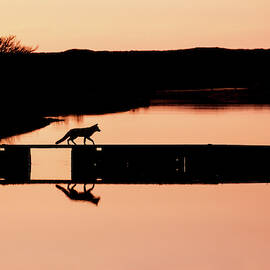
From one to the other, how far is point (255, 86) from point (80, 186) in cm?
15414

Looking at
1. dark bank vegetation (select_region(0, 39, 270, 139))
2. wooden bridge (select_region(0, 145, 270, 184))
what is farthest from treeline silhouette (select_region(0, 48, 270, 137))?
wooden bridge (select_region(0, 145, 270, 184))

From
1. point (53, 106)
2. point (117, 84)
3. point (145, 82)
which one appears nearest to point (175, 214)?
point (53, 106)

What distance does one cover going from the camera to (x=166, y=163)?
94.3ft

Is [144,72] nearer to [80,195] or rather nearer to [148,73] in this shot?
[148,73]

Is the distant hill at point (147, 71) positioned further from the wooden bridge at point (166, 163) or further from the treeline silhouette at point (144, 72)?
the wooden bridge at point (166, 163)

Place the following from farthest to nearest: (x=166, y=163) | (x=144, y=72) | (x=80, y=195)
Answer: (x=144, y=72) < (x=166, y=163) < (x=80, y=195)

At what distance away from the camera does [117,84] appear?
161000mm

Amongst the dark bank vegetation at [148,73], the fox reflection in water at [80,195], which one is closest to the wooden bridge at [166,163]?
the fox reflection in water at [80,195]

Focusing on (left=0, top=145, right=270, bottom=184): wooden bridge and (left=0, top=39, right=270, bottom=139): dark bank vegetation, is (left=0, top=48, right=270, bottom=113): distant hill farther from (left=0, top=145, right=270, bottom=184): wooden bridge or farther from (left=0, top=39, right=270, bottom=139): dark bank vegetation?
(left=0, top=145, right=270, bottom=184): wooden bridge

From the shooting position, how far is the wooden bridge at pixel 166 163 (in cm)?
2834

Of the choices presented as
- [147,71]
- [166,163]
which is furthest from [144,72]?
[166,163]

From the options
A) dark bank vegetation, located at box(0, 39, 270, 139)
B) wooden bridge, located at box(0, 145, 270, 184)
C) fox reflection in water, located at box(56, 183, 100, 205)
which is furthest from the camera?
dark bank vegetation, located at box(0, 39, 270, 139)

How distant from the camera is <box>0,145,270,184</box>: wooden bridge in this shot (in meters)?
28.3

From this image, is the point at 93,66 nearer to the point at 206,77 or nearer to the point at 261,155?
the point at 206,77
